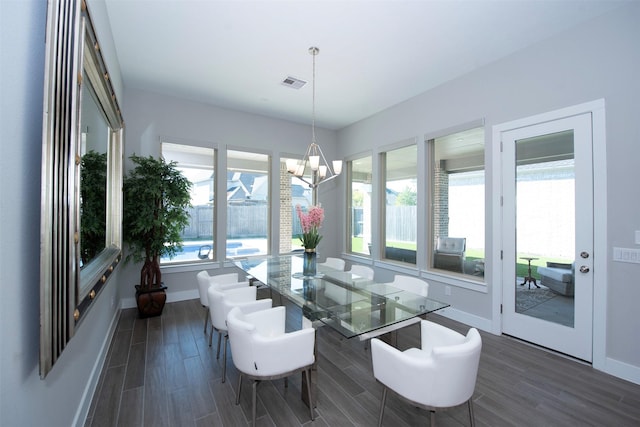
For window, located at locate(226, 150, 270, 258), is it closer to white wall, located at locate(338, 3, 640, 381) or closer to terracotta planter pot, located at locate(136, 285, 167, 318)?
terracotta planter pot, located at locate(136, 285, 167, 318)

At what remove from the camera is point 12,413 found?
0.98 metres

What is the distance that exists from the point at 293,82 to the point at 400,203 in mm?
2637

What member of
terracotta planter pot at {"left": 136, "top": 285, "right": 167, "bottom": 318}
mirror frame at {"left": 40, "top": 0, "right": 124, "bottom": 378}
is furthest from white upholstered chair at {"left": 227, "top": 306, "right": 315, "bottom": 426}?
terracotta planter pot at {"left": 136, "top": 285, "right": 167, "bottom": 318}

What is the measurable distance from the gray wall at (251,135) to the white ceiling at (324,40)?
268 millimetres

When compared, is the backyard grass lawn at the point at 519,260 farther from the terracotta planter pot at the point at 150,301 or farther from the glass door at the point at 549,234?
the terracotta planter pot at the point at 150,301

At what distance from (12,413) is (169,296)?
384cm

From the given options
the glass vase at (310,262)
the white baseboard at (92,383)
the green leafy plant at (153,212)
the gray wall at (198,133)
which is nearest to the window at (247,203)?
the gray wall at (198,133)

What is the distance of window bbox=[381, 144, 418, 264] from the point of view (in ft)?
15.1

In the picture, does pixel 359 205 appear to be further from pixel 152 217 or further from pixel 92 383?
pixel 92 383

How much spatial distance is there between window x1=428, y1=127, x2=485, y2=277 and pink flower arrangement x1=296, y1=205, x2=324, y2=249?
2.19m

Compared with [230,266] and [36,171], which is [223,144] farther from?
[36,171]

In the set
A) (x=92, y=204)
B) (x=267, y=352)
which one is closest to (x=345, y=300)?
(x=267, y=352)

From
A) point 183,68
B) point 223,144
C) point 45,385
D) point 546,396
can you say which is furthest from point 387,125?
point 45,385

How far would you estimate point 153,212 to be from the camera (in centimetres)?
373
